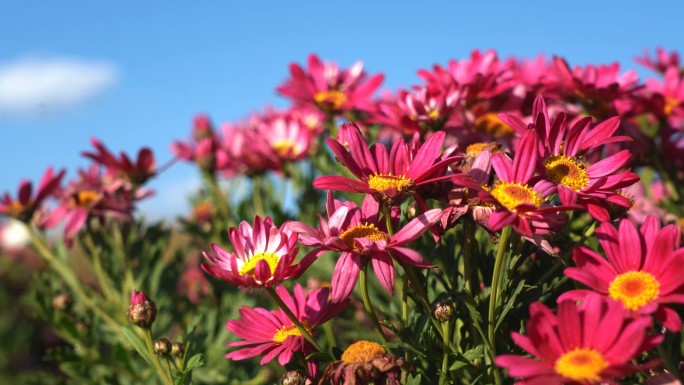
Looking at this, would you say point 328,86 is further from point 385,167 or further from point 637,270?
point 637,270

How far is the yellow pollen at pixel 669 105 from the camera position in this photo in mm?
1959

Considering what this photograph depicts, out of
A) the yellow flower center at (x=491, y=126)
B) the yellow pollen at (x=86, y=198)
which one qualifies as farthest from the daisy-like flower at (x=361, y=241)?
the yellow pollen at (x=86, y=198)

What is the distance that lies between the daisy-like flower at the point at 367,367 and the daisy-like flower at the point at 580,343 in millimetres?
201

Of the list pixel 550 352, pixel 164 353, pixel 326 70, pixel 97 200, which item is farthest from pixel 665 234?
pixel 97 200

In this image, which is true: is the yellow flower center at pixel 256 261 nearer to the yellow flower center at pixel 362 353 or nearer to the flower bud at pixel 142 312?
the yellow flower center at pixel 362 353

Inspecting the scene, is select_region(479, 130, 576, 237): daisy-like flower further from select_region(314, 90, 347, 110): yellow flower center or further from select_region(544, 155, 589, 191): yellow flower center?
select_region(314, 90, 347, 110): yellow flower center

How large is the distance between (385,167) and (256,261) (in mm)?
256

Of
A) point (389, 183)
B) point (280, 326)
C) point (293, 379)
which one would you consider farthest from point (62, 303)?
point (389, 183)

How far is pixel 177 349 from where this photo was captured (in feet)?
4.54

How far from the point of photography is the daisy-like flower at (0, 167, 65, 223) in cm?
227

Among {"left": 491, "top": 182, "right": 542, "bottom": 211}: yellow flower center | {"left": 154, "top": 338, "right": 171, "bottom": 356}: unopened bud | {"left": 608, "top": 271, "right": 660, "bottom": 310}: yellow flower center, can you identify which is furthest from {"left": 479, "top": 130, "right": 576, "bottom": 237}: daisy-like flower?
{"left": 154, "top": 338, "right": 171, "bottom": 356}: unopened bud

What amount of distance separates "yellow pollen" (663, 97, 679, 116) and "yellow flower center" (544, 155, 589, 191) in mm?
949

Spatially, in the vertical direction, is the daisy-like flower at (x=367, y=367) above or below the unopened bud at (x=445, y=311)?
below

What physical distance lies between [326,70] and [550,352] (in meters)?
1.63
